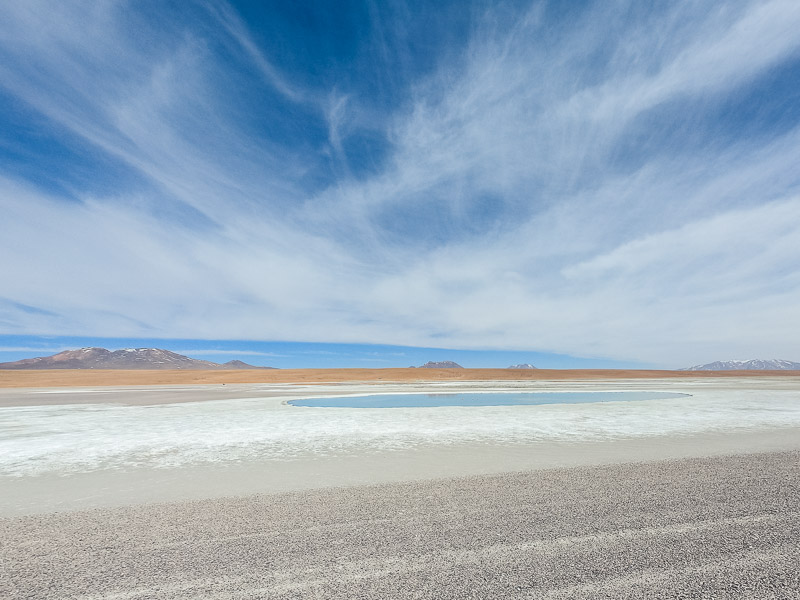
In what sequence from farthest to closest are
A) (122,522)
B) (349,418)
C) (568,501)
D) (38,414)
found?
1. (38,414)
2. (349,418)
3. (568,501)
4. (122,522)

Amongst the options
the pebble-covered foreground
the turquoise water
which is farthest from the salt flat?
the turquoise water

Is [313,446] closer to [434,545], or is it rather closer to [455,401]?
[434,545]

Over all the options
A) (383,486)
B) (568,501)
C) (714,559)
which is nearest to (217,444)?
(383,486)

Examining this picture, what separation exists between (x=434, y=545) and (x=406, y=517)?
0.97 m

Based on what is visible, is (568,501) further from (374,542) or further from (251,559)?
(251,559)

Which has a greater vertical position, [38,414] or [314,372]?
[314,372]

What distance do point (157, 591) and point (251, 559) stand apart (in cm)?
86

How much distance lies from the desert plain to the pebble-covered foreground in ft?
0.08

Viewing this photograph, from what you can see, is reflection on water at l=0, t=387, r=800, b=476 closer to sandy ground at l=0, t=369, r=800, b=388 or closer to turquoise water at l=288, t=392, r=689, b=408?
turquoise water at l=288, t=392, r=689, b=408

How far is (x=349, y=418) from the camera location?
57.4 feet

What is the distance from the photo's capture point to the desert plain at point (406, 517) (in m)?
3.96

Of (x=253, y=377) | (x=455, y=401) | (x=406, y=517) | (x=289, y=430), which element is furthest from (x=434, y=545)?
(x=253, y=377)

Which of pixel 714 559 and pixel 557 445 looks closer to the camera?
pixel 714 559

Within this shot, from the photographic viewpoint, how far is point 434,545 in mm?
4727
